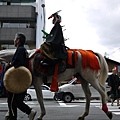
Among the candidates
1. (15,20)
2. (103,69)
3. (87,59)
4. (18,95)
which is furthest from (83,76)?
(15,20)

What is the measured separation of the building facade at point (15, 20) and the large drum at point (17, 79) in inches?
1359

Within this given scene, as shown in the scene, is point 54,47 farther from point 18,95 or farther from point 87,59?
point 18,95

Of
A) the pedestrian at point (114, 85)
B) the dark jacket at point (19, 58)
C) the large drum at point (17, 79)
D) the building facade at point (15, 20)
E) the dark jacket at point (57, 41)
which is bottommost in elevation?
the pedestrian at point (114, 85)

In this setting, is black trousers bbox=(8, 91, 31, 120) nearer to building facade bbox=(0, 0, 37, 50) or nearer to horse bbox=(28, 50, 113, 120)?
horse bbox=(28, 50, 113, 120)

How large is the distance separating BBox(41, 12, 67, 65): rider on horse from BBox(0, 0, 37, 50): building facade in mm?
33944

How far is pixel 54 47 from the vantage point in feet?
21.5

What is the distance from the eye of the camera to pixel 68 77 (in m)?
6.75

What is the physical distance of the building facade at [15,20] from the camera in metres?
40.5

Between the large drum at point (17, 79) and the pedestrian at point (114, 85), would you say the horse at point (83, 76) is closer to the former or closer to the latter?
the large drum at point (17, 79)

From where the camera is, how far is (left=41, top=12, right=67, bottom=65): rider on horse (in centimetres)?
644

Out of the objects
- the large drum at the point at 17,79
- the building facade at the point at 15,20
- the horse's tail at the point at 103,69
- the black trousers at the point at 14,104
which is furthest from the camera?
the building facade at the point at 15,20

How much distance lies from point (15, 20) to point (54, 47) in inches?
1422

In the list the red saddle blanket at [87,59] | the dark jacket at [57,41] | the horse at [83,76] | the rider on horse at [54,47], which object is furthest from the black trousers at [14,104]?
the red saddle blanket at [87,59]

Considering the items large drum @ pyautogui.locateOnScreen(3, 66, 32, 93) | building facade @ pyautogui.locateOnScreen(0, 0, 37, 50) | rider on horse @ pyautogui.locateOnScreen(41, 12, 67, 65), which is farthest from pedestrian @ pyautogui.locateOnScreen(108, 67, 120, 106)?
building facade @ pyautogui.locateOnScreen(0, 0, 37, 50)
